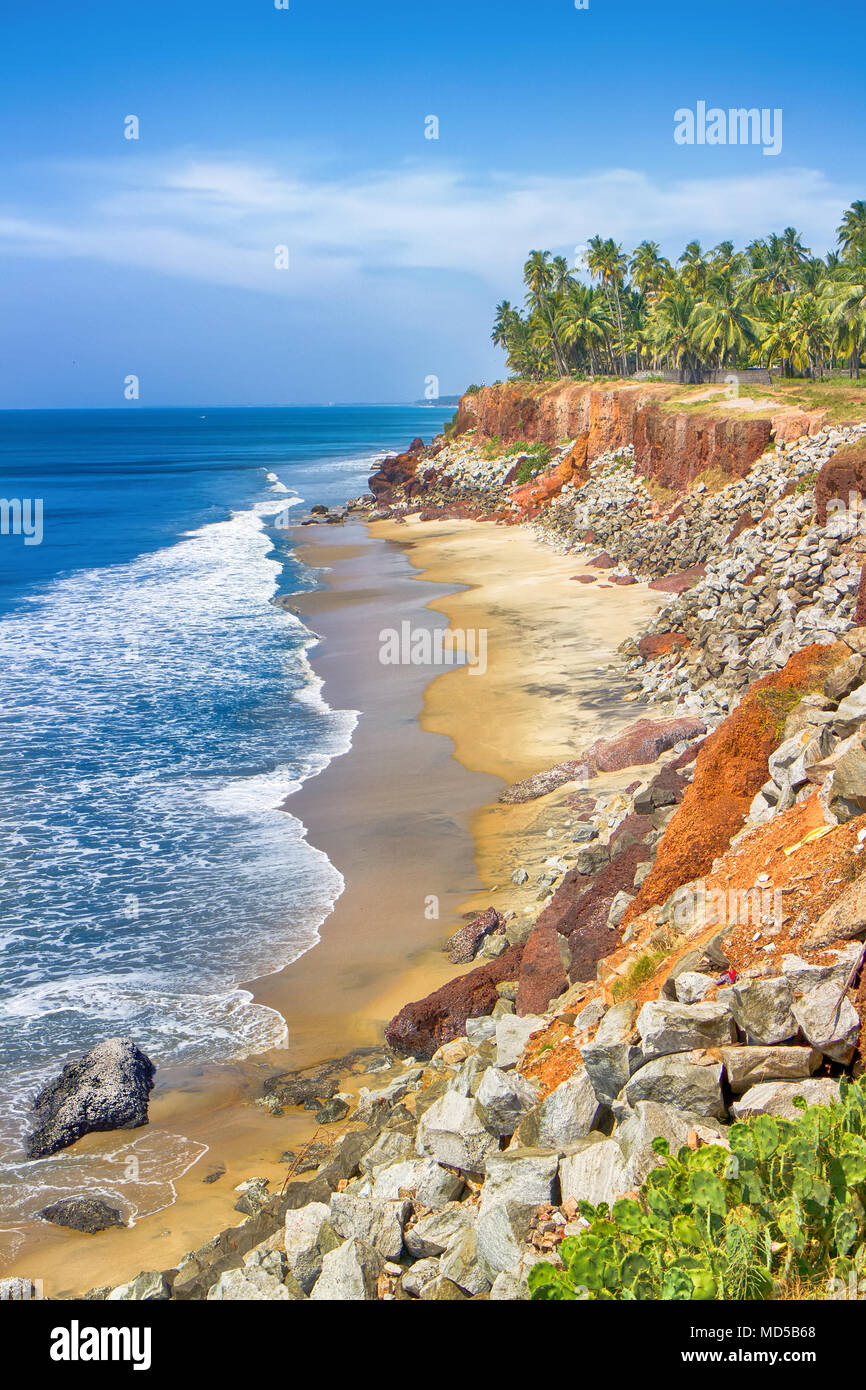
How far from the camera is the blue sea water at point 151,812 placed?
14.4m

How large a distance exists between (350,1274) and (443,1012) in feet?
17.9

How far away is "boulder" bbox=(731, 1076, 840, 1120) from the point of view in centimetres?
657

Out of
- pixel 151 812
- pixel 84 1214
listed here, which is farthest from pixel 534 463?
pixel 84 1214

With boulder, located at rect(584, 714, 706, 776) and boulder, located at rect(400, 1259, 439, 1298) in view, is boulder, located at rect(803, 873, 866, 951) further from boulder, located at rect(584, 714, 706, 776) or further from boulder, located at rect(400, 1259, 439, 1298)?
boulder, located at rect(584, 714, 706, 776)

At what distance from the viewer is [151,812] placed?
841 inches

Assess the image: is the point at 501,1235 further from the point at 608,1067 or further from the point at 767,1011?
the point at 767,1011

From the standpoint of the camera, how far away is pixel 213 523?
75000 millimetres

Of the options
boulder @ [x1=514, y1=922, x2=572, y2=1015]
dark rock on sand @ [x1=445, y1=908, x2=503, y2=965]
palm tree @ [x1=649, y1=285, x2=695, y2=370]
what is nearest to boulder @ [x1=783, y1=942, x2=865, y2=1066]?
boulder @ [x1=514, y1=922, x2=572, y2=1015]

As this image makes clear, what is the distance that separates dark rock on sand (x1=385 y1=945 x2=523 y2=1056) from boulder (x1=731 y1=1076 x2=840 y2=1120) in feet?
19.7

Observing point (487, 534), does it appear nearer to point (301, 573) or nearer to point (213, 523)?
point (301, 573)

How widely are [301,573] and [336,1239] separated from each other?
1835 inches

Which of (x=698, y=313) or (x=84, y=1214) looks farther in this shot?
(x=698, y=313)

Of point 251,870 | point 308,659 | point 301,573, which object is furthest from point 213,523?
point 251,870

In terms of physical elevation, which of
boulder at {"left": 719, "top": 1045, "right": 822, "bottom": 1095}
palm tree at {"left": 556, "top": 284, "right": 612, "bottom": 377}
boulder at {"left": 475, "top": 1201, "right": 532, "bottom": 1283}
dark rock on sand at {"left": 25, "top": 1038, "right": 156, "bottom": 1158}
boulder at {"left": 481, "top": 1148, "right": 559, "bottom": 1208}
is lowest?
dark rock on sand at {"left": 25, "top": 1038, "right": 156, "bottom": 1158}
